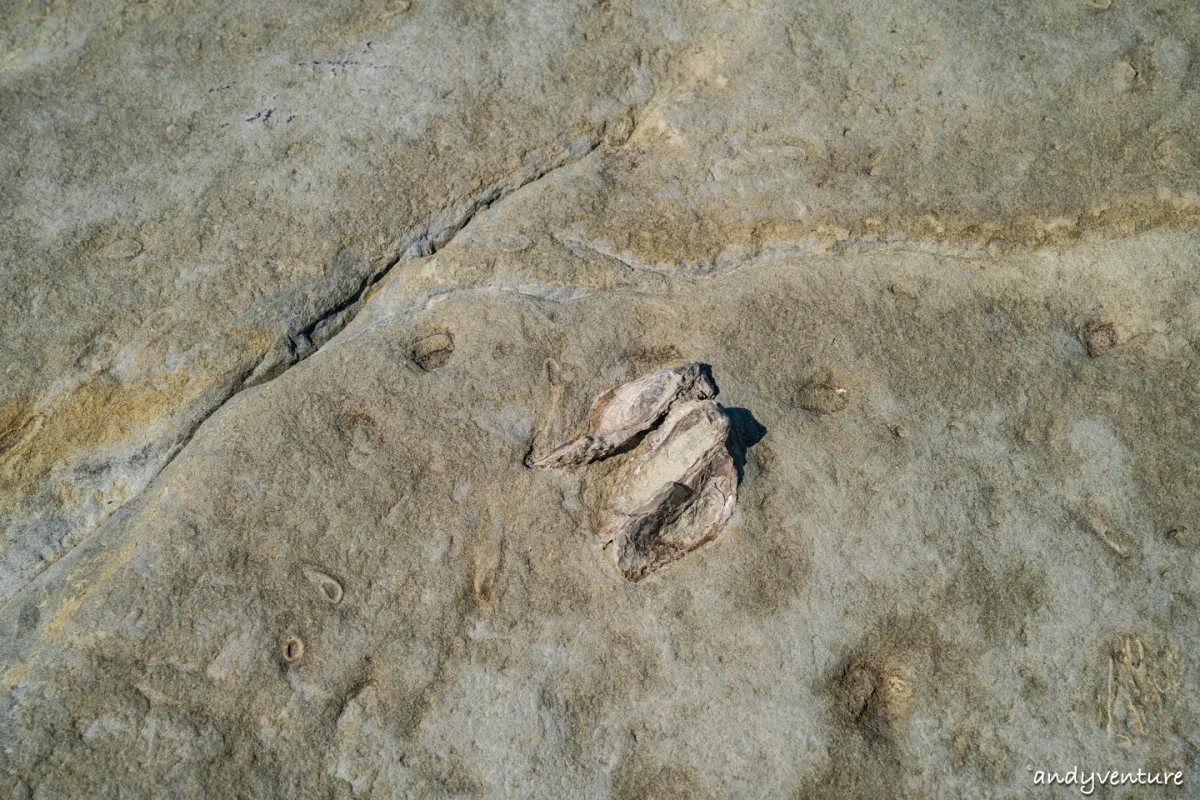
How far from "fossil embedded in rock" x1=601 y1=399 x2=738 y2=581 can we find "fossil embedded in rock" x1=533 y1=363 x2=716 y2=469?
7cm

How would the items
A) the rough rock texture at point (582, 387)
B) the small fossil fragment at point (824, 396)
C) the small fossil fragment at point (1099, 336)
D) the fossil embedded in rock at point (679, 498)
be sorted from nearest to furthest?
the rough rock texture at point (582, 387)
the fossil embedded in rock at point (679, 498)
the small fossil fragment at point (824, 396)
the small fossil fragment at point (1099, 336)

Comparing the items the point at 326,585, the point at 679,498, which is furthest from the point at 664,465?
the point at 326,585

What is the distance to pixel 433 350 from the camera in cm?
331

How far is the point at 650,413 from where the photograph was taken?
3002 millimetres

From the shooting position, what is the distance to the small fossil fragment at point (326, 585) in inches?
109

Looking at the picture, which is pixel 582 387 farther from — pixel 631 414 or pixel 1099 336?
pixel 1099 336

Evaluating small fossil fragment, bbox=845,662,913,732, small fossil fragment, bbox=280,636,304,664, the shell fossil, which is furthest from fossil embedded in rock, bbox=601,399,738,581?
Result: small fossil fragment, bbox=280,636,304,664

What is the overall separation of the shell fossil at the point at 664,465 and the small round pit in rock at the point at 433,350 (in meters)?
0.56

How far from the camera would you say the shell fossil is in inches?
112

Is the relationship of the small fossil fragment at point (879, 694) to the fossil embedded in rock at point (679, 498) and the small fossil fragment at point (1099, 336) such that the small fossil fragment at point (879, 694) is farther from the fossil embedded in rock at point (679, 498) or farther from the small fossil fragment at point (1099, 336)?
the small fossil fragment at point (1099, 336)

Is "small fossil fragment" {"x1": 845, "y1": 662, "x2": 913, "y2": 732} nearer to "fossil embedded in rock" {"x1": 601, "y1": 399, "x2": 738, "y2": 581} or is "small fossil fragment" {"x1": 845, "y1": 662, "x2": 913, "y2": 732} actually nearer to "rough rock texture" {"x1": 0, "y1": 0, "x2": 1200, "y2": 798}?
"rough rock texture" {"x1": 0, "y1": 0, "x2": 1200, "y2": 798}

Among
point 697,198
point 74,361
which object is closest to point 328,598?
point 74,361

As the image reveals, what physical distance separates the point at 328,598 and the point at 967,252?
262 centimetres

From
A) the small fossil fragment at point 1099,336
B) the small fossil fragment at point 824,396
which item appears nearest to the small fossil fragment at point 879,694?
the small fossil fragment at point 824,396
